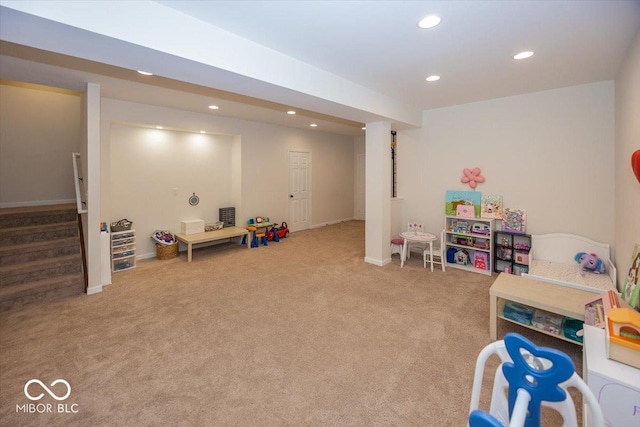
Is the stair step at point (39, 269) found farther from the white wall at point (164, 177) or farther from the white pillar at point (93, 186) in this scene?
the white wall at point (164, 177)

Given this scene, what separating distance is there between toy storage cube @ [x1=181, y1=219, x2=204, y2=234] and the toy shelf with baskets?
13.9 ft

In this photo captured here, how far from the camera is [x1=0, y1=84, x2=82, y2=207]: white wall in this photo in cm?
489

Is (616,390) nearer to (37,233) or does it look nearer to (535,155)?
(535,155)

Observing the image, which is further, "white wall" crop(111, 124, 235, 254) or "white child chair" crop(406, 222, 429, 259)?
"white child chair" crop(406, 222, 429, 259)

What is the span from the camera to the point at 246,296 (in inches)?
139

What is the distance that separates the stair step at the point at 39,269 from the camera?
3.40 m

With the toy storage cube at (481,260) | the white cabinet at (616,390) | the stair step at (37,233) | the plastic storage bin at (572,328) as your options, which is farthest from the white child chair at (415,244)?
the stair step at (37,233)

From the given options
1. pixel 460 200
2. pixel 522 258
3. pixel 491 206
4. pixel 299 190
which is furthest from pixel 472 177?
pixel 299 190

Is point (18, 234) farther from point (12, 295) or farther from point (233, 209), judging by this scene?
point (233, 209)

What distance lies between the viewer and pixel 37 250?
3764 millimetres

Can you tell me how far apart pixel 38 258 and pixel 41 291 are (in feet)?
1.95

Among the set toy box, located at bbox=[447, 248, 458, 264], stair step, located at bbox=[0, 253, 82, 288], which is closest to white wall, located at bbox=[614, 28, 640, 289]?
toy box, located at bbox=[447, 248, 458, 264]

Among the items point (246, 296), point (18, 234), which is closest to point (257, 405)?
point (246, 296)

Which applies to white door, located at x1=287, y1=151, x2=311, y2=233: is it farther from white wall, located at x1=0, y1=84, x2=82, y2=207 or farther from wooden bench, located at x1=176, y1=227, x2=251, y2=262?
white wall, located at x1=0, y1=84, x2=82, y2=207
